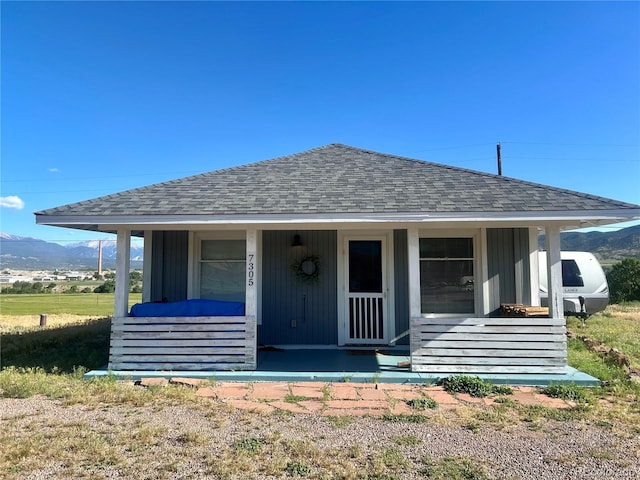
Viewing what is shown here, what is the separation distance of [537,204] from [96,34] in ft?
36.1

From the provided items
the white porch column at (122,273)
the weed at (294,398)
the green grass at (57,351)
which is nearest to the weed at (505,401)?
the weed at (294,398)

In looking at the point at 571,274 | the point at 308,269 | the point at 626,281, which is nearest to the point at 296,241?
the point at 308,269

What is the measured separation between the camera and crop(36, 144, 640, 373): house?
5516 mm

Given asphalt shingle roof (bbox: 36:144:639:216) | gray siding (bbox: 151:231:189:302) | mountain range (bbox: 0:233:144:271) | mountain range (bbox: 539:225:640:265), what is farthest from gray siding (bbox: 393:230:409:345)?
mountain range (bbox: 0:233:144:271)

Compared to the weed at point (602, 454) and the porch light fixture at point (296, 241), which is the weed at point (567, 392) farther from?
the porch light fixture at point (296, 241)

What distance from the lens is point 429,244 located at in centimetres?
714

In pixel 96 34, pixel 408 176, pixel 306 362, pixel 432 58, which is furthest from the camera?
pixel 432 58

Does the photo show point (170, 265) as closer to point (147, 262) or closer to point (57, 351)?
point (147, 262)

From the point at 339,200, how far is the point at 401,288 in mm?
2328

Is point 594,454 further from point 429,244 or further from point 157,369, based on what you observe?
point 157,369

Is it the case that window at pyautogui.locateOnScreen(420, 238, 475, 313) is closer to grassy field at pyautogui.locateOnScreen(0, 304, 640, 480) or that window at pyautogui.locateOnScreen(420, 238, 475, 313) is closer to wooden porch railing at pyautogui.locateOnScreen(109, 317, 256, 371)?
grassy field at pyautogui.locateOnScreen(0, 304, 640, 480)

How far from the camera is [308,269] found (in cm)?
724

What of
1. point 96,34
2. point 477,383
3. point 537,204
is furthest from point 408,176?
point 96,34

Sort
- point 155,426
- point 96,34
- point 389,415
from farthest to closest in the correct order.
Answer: point 96,34 → point 389,415 → point 155,426
